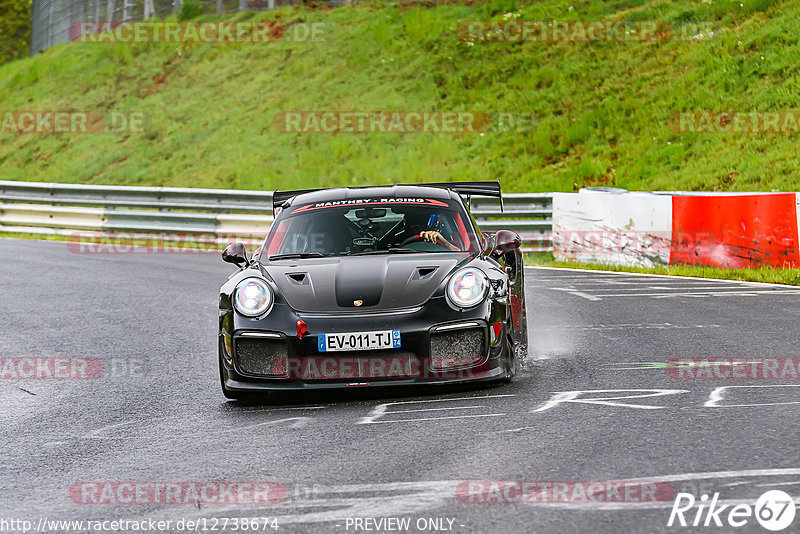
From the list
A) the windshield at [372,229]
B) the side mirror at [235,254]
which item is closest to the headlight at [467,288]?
the windshield at [372,229]

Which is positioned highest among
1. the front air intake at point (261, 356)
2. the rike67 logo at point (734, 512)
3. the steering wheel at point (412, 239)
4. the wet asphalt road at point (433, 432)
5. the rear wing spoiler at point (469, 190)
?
the rear wing spoiler at point (469, 190)

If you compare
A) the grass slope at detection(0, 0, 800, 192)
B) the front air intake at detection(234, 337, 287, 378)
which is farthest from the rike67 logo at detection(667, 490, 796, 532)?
the grass slope at detection(0, 0, 800, 192)

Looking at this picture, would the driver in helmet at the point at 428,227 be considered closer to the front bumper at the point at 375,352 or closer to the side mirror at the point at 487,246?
the side mirror at the point at 487,246

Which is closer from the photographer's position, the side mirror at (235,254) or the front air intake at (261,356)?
the front air intake at (261,356)

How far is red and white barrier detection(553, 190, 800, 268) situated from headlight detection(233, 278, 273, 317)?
25.0ft

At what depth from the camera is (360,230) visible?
7379 millimetres

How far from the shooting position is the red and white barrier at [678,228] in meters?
12.3

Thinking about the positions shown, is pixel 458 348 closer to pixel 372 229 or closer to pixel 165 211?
pixel 372 229

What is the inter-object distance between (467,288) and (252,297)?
1.27 metres

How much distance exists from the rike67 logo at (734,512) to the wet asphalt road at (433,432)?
0.04 m

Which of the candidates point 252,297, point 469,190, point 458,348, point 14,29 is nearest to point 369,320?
point 458,348

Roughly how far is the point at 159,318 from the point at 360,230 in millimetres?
3849

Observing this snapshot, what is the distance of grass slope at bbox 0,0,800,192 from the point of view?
23.0 metres

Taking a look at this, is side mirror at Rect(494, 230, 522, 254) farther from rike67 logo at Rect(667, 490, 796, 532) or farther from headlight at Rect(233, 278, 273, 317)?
rike67 logo at Rect(667, 490, 796, 532)
